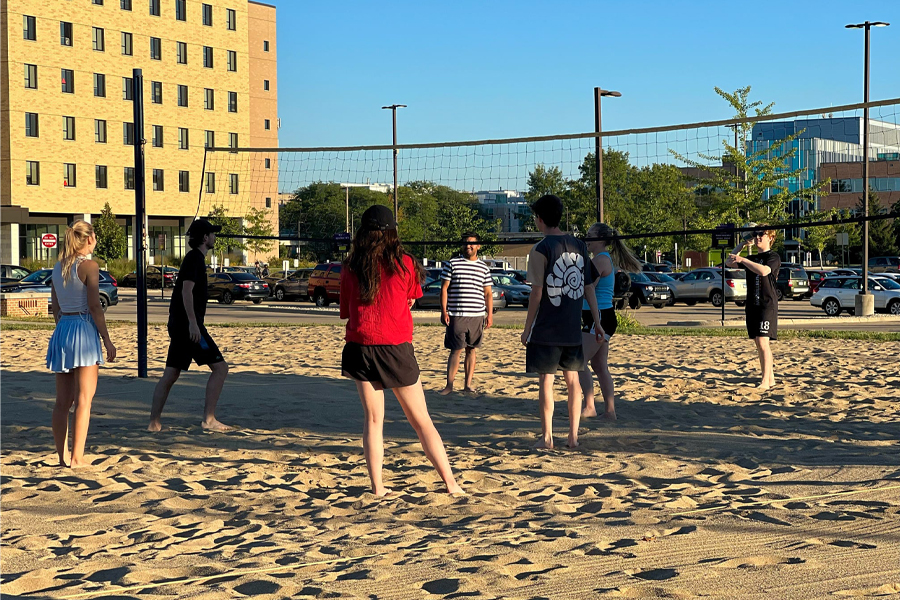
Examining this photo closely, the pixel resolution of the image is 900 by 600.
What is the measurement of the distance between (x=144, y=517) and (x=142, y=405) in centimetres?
418

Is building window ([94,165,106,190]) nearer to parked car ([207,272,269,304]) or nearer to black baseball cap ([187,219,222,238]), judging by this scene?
parked car ([207,272,269,304])

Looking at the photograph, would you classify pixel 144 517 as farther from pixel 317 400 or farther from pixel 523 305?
pixel 523 305

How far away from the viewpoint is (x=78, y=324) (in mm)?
6504

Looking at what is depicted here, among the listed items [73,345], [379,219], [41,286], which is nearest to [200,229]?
[73,345]

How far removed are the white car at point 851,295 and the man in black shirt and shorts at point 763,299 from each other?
789 inches

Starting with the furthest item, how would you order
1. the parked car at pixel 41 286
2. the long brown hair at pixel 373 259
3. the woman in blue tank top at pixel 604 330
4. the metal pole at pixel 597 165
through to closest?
the parked car at pixel 41 286 → the metal pole at pixel 597 165 → the woman in blue tank top at pixel 604 330 → the long brown hair at pixel 373 259

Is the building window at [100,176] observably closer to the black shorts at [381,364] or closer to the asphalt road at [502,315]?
the asphalt road at [502,315]

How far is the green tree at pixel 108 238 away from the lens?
56.8 metres

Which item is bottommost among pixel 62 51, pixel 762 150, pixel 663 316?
pixel 663 316

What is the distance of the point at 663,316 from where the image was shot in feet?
96.9

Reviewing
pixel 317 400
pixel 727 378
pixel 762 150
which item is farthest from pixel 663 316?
pixel 317 400

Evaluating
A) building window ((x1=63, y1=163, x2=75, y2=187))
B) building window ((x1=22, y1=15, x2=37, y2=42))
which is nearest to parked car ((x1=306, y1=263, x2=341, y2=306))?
building window ((x1=63, y1=163, x2=75, y2=187))

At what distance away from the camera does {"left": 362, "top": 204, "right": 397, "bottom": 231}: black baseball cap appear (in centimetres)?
549

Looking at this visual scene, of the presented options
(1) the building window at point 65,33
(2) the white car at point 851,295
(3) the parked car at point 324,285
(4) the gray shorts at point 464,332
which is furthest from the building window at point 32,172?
(4) the gray shorts at point 464,332
